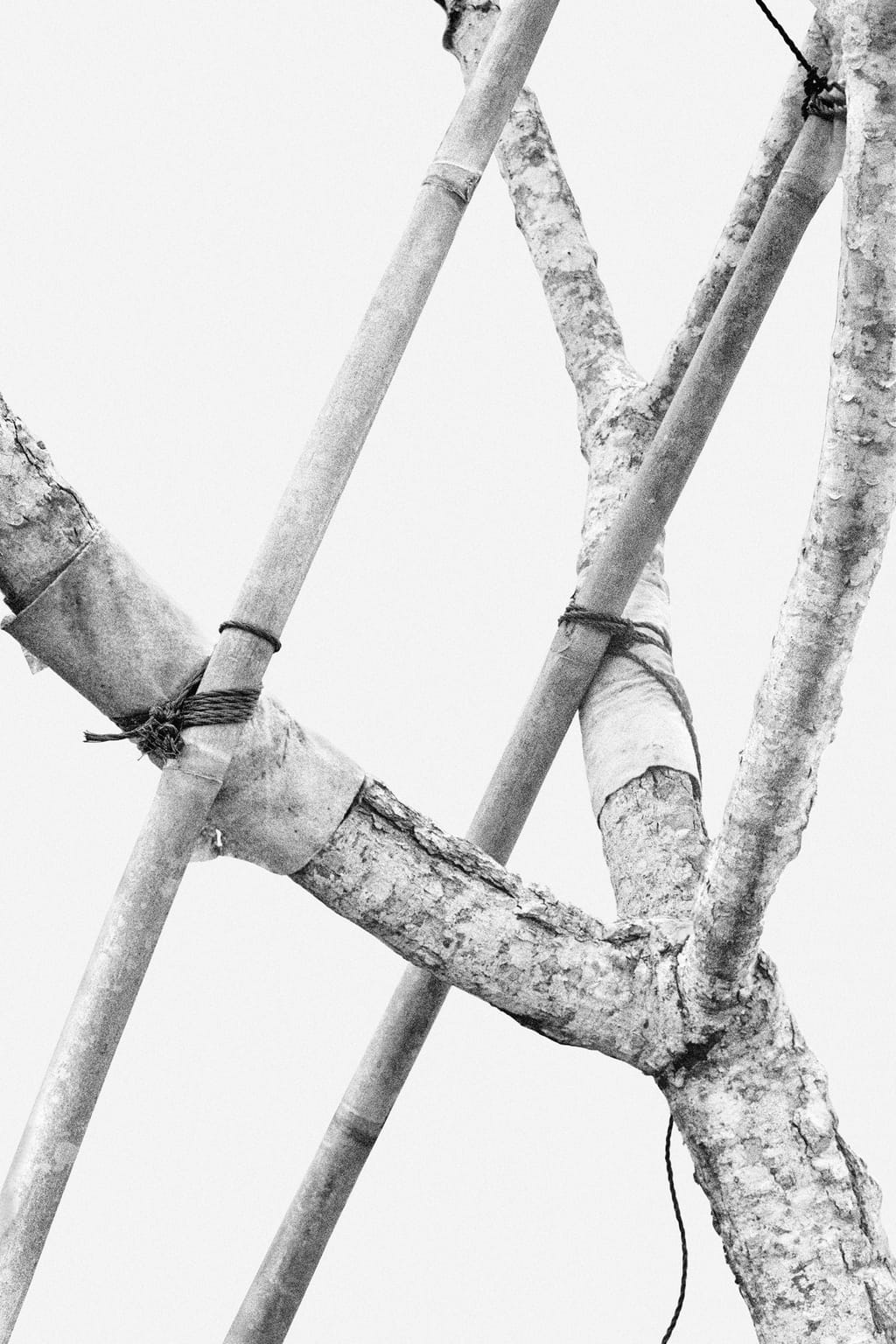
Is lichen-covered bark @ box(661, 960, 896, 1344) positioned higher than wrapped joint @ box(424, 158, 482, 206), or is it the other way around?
wrapped joint @ box(424, 158, 482, 206)

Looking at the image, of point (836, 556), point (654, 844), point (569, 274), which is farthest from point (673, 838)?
point (569, 274)

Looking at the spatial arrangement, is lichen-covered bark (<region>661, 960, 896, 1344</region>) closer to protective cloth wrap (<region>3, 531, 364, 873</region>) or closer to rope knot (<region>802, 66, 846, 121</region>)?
protective cloth wrap (<region>3, 531, 364, 873</region>)

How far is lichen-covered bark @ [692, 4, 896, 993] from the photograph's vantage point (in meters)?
1.14

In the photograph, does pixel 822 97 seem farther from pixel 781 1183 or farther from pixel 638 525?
pixel 781 1183

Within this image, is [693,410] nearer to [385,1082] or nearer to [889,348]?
[889,348]

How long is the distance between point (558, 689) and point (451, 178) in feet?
1.92

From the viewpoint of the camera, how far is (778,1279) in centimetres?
145

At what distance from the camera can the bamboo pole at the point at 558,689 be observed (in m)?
1.72

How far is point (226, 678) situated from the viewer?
136cm

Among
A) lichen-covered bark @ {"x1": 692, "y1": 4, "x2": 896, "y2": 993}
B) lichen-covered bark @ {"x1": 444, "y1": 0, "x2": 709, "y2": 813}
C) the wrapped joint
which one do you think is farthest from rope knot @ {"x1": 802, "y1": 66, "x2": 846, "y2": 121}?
lichen-covered bark @ {"x1": 692, "y1": 4, "x2": 896, "y2": 993}

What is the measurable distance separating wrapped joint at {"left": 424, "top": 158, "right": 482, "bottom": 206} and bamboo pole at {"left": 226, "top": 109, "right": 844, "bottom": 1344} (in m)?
0.38

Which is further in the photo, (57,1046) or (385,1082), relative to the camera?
(385,1082)

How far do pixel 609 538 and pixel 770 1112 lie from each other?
0.67m

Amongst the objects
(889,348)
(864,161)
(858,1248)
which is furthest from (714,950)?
(864,161)
